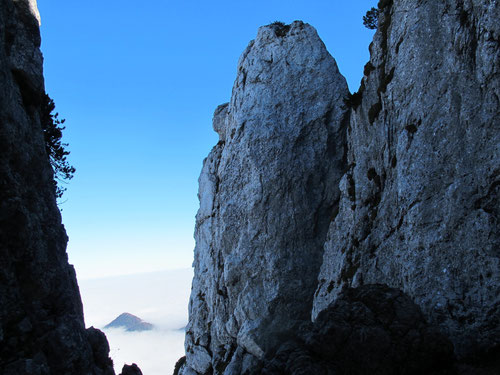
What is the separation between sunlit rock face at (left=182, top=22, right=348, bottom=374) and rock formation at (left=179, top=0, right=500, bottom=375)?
0.14 meters

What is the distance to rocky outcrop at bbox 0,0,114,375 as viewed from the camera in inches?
728

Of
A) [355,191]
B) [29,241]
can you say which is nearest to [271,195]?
[355,191]

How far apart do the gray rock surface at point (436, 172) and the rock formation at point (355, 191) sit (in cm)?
9

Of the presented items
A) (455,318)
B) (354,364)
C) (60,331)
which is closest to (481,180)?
(455,318)

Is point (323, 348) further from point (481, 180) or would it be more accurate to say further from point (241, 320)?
point (241, 320)

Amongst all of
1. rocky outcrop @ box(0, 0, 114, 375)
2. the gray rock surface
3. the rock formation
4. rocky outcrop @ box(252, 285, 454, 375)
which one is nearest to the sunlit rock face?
the rock formation

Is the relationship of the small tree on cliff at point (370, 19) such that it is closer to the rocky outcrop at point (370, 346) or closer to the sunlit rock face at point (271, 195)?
the sunlit rock face at point (271, 195)

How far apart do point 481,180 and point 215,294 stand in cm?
3422

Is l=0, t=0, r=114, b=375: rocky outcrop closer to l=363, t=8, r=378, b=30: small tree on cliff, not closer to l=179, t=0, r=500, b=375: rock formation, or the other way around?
l=179, t=0, r=500, b=375: rock formation

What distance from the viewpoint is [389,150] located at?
29.3m

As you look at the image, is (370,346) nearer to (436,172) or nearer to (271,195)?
(436,172)

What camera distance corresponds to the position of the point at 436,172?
23.6 metres

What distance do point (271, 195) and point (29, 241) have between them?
26.5 m

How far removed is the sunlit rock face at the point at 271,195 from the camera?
133 ft
